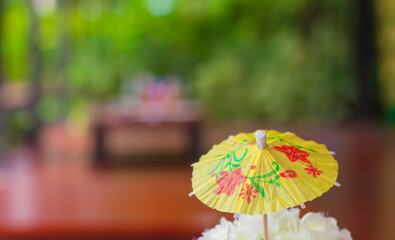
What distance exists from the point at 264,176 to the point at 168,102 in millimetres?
4926

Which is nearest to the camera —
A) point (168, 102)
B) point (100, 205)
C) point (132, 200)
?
point (100, 205)

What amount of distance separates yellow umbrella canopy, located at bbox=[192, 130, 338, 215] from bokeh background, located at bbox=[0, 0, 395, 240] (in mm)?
2171

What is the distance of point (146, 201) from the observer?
11.2ft

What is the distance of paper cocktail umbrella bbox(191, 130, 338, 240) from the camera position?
2.10 feet

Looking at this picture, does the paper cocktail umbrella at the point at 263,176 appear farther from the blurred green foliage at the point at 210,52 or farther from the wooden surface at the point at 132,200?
the blurred green foliage at the point at 210,52

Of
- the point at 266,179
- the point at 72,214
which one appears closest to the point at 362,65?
the point at 72,214

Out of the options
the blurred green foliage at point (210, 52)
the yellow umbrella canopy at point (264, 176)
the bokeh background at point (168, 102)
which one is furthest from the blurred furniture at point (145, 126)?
the yellow umbrella canopy at point (264, 176)

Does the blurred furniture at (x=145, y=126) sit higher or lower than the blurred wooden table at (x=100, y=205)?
higher

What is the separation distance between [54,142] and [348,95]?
14.5ft

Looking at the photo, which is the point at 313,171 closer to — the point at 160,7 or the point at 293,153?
the point at 293,153

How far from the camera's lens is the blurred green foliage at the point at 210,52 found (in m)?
7.80

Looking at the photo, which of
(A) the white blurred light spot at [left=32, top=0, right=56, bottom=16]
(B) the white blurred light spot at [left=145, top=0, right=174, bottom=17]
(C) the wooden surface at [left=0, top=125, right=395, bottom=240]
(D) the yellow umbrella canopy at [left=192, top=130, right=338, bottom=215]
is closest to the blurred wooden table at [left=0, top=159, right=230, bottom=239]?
(C) the wooden surface at [left=0, top=125, right=395, bottom=240]

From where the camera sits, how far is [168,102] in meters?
5.56

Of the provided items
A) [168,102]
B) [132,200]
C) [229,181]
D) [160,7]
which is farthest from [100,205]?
[160,7]
